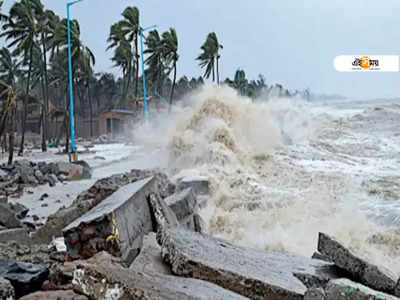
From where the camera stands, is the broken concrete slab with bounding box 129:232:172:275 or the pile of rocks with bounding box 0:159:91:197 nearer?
the broken concrete slab with bounding box 129:232:172:275

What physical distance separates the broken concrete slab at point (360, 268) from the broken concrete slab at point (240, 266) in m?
0.18

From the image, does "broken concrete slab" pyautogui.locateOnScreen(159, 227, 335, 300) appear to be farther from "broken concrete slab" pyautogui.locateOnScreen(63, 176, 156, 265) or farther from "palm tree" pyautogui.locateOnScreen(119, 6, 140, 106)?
"palm tree" pyautogui.locateOnScreen(119, 6, 140, 106)

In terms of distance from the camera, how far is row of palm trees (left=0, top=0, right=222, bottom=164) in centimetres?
2752

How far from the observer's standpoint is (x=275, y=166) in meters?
13.3

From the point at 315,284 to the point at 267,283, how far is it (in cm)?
49

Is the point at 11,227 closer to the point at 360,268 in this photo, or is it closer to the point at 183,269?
the point at 183,269

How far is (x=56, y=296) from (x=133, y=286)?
506 mm

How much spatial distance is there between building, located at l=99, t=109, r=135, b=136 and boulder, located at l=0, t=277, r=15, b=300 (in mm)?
43217

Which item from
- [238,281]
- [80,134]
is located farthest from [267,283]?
[80,134]

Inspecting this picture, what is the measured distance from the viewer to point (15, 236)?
4527 millimetres

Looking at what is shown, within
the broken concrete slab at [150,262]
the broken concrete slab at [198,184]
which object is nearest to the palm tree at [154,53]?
the broken concrete slab at [198,184]

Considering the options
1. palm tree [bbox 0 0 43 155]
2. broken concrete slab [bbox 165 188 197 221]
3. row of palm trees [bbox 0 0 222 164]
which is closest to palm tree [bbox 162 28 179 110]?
row of palm trees [bbox 0 0 222 164]

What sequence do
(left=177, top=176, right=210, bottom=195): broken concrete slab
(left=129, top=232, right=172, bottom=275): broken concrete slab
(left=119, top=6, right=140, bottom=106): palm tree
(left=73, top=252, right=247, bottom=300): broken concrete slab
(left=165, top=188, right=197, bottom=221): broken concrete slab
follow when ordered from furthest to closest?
(left=119, top=6, right=140, bottom=106): palm tree, (left=177, top=176, right=210, bottom=195): broken concrete slab, (left=165, top=188, right=197, bottom=221): broken concrete slab, (left=129, top=232, right=172, bottom=275): broken concrete slab, (left=73, top=252, right=247, bottom=300): broken concrete slab

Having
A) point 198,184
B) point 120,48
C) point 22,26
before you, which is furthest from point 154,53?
point 198,184
